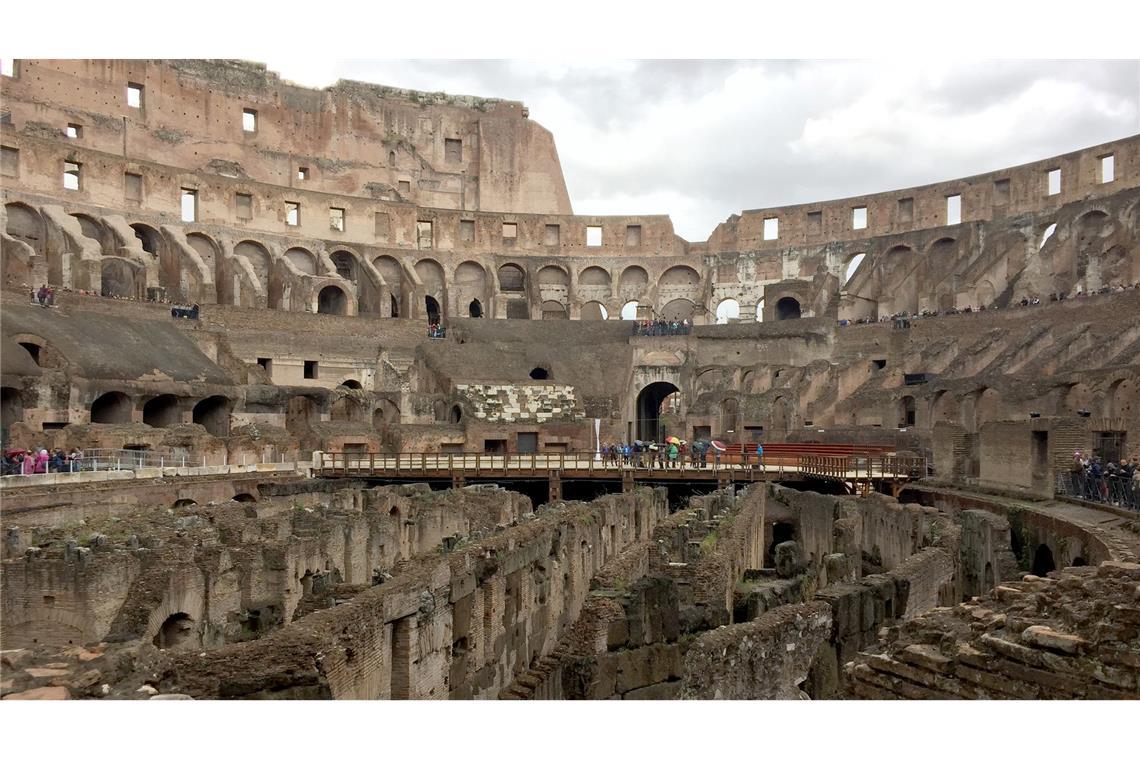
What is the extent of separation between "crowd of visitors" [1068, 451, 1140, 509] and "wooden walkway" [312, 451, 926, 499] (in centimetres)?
744

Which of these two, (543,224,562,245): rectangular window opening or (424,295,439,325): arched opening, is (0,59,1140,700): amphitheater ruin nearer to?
(543,224,562,245): rectangular window opening

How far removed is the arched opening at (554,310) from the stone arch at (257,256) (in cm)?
1700

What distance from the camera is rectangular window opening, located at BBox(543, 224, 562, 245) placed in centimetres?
5694

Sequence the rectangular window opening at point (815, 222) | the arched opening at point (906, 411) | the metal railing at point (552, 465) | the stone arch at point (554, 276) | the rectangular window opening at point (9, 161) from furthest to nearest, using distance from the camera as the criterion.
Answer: the stone arch at point (554, 276) → the rectangular window opening at point (815, 222) → the rectangular window opening at point (9, 161) → the arched opening at point (906, 411) → the metal railing at point (552, 465)

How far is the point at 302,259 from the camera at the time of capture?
5084cm

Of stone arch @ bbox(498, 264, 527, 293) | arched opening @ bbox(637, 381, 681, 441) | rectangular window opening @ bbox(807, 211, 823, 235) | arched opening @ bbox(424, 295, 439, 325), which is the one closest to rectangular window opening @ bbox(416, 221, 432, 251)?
arched opening @ bbox(424, 295, 439, 325)

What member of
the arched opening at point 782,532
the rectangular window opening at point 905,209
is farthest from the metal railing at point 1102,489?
the rectangular window opening at point 905,209

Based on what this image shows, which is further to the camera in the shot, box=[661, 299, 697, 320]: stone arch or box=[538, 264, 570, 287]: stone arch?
box=[538, 264, 570, 287]: stone arch

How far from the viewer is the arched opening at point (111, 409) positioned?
30.5 metres

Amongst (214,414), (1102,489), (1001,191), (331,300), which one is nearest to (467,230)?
(331,300)

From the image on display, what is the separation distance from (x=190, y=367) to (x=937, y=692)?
32.7 m

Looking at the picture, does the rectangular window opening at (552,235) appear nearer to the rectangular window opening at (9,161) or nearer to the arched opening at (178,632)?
the rectangular window opening at (9,161)

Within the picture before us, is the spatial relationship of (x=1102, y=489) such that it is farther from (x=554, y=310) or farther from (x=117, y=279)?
(x=554, y=310)

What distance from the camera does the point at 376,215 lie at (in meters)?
53.7
